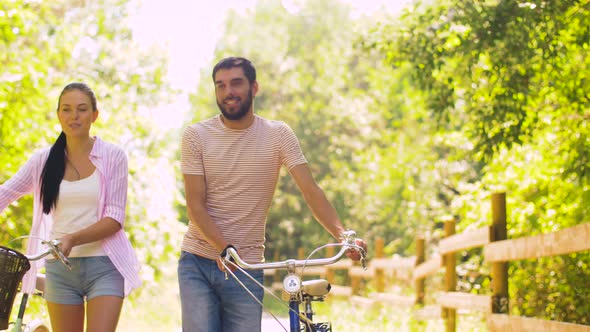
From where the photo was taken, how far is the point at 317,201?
5215mm

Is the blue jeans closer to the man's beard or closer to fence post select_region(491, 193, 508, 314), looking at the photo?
the man's beard

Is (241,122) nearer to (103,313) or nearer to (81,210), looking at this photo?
(81,210)

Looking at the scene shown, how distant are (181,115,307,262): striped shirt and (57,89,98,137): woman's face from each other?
22.6 inches

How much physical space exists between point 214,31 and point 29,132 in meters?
34.6

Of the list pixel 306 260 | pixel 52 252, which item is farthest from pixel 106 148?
pixel 306 260

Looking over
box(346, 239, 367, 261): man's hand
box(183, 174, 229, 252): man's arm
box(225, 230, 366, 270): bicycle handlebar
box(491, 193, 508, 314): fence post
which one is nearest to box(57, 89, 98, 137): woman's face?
box(183, 174, 229, 252): man's arm

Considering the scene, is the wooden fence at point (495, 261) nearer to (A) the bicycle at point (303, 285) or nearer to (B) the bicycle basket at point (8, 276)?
(A) the bicycle at point (303, 285)

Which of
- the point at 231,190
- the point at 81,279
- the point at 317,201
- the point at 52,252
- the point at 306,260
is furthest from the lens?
the point at 81,279

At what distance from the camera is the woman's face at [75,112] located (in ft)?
18.0

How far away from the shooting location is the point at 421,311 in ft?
47.6

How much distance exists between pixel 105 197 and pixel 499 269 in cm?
532

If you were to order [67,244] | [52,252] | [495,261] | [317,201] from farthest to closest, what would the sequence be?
[495,261]
[317,201]
[67,244]
[52,252]

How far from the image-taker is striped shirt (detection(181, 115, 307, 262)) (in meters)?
5.33

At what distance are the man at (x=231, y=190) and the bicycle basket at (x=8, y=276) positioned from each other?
92 centimetres
